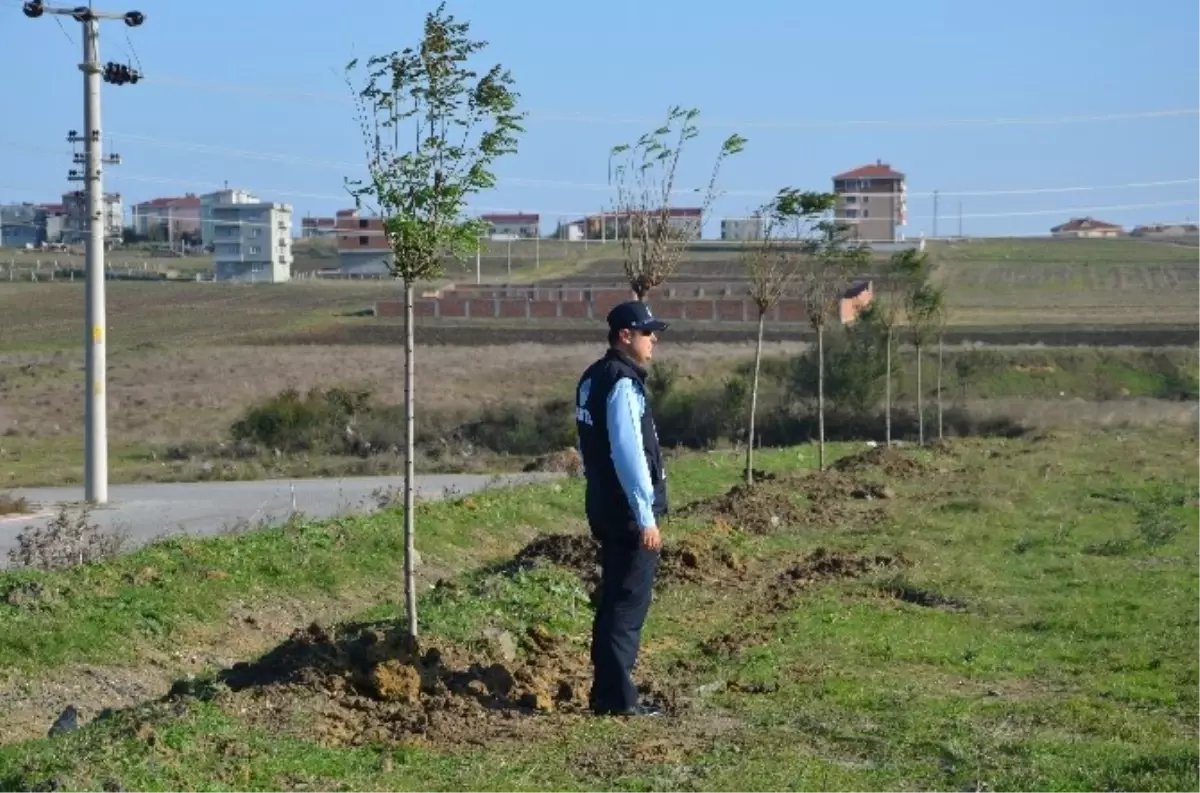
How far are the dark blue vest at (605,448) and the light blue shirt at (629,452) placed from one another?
0.05m

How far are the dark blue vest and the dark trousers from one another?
9cm

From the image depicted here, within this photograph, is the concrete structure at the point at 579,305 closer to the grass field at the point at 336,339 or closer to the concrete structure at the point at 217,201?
the grass field at the point at 336,339

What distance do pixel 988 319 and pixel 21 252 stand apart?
69.1m

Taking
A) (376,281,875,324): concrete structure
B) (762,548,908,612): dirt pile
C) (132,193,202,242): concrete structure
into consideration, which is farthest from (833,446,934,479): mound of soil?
(132,193,202,242): concrete structure

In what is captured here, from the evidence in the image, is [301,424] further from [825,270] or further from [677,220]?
[677,220]

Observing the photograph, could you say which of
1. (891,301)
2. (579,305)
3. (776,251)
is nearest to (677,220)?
(776,251)

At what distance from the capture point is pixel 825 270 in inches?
1190

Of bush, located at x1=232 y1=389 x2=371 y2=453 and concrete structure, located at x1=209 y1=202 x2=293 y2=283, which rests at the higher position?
concrete structure, located at x1=209 y1=202 x2=293 y2=283

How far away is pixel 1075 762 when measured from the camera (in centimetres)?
751

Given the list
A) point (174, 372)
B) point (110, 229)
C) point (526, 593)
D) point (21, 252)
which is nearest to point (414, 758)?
point (526, 593)

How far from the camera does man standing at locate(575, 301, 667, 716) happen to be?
8578mm

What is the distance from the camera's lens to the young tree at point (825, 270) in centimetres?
2852

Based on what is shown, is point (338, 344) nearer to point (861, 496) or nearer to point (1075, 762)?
point (861, 496)

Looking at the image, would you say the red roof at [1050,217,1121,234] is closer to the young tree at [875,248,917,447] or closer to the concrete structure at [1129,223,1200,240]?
the concrete structure at [1129,223,1200,240]
